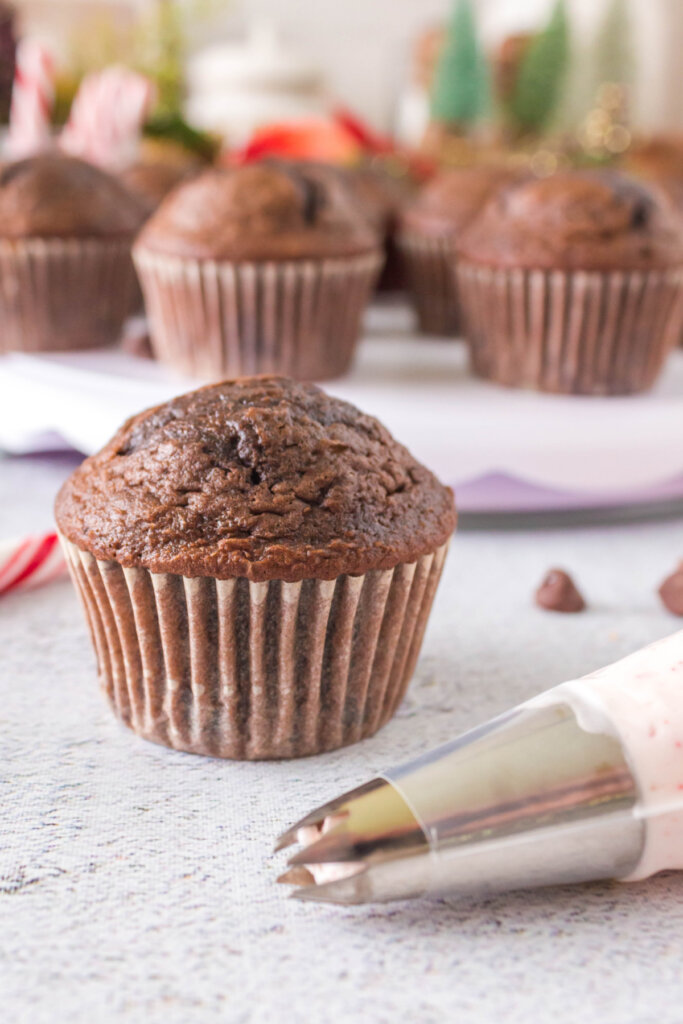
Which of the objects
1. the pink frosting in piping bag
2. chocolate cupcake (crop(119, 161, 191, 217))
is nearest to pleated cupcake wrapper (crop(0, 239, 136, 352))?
chocolate cupcake (crop(119, 161, 191, 217))

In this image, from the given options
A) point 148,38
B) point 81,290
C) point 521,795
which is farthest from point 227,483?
point 148,38

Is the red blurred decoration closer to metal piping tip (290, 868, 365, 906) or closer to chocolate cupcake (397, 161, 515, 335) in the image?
chocolate cupcake (397, 161, 515, 335)

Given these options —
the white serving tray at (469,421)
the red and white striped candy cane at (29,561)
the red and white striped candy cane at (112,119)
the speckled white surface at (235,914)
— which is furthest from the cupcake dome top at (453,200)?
the speckled white surface at (235,914)

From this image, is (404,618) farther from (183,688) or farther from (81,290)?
(81,290)

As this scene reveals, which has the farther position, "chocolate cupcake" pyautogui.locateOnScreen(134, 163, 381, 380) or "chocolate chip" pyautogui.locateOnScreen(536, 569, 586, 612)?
"chocolate cupcake" pyautogui.locateOnScreen(134, 163, 381, 380)

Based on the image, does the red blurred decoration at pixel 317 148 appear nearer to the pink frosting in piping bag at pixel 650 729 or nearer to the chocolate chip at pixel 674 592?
the chocolate chip at pixel 674 592

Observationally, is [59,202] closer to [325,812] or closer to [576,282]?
[576,282]

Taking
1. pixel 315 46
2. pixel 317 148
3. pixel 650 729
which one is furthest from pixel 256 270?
pixel 315 46
